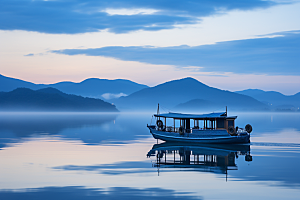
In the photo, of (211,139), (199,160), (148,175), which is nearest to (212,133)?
(211,139)

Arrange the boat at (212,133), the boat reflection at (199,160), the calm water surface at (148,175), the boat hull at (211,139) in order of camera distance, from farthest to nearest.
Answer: the boat at (212,133) → the boat hull at (211,139) → the boat reflection at (199,160) → the calm water surface at (148,175)

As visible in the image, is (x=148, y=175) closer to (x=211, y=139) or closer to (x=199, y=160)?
(x=199, y=160)

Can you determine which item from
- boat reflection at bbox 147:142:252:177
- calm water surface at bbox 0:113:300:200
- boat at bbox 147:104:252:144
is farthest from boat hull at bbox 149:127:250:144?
calm water surface at bbox 0:113:300:200

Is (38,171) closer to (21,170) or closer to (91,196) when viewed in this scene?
(21,170)

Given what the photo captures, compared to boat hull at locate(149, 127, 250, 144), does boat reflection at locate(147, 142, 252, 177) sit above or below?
below

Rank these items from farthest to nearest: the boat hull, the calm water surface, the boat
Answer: the boat
the boat hull
the calm water surface

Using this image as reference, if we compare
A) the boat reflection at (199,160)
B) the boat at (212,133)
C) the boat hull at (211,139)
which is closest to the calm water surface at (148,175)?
the boat reflection at (199,160)

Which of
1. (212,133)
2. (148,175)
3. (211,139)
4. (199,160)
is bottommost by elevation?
(148,175)

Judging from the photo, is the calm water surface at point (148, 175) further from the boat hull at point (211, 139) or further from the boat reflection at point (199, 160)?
the boat hull at point (211, 139)

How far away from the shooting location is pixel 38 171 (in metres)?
30.8

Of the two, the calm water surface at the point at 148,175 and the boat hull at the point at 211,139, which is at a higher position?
the boat hull at the point at 211,139

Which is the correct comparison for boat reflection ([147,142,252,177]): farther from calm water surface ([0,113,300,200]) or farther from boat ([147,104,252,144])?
boat ([147,104,252,144])

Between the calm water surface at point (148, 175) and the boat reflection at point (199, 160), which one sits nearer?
the calm water surface at point (148, 175)

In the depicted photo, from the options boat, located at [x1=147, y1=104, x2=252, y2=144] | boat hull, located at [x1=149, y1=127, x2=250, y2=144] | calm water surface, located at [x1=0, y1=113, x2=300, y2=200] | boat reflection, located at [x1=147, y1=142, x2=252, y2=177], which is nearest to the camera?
calm water surface, located at [x1=0, y1=113, x2=300, y2=200]
